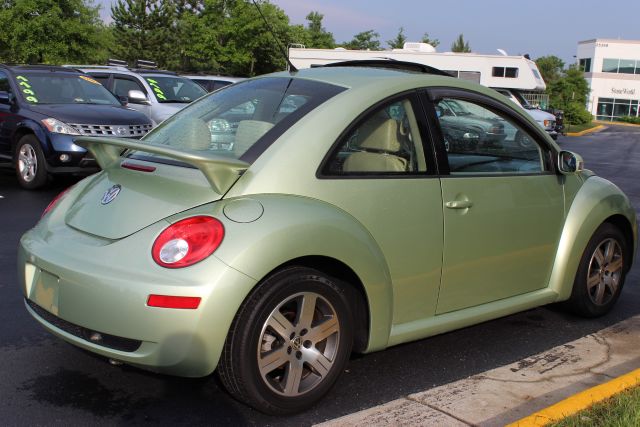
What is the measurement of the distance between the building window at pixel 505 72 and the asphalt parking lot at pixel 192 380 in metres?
25.2

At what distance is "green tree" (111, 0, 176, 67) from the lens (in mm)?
63219

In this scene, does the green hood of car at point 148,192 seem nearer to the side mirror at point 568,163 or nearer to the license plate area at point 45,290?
the license plate area at point 45,290

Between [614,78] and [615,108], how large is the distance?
9.61 feet

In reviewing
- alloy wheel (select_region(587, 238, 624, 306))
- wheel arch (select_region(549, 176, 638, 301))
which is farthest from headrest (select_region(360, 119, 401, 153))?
alloy wheel (select_region(587, 238, 624, 306))

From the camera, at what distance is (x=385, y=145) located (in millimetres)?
3574

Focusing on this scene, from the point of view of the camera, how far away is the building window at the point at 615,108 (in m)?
66.5

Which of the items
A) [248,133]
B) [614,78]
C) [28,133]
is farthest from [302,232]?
[614,78]

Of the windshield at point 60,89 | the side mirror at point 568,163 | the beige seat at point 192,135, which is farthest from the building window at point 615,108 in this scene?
the beige seat at point 192,135

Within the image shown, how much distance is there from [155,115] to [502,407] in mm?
9891

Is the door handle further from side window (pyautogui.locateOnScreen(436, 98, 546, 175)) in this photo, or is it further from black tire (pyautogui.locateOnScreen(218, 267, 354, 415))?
black tire (pyautogui.locateOnScreen(218, 267, 354, 415))

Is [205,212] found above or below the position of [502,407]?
above

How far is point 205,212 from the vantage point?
296 centimetres

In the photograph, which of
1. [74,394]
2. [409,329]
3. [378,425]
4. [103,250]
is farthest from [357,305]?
[74,394]

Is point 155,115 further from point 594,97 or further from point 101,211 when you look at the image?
point 594,97
